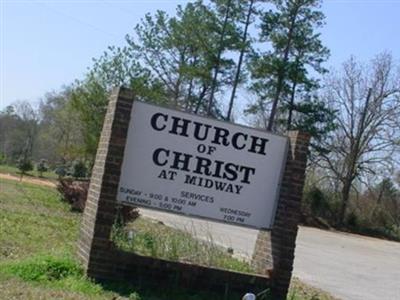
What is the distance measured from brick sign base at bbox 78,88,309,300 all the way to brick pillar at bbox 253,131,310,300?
0.05 ft

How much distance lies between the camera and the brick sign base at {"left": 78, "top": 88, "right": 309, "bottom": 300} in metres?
8.95

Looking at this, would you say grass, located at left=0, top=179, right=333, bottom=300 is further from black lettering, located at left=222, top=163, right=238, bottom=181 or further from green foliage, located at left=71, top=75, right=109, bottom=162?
green foliage, located at left=71, top=75, right=109, bottom=162

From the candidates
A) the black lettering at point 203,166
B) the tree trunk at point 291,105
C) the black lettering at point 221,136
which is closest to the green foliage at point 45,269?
the black lettering at point 203,166

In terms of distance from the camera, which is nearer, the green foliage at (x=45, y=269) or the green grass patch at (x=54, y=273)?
the green grass patch at (x=54, y=273)

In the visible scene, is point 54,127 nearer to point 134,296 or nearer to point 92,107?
point 92,107

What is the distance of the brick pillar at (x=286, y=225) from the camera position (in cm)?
956

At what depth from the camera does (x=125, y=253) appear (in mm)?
8992

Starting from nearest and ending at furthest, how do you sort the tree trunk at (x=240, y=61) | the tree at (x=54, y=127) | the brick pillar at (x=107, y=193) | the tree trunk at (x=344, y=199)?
the brick pillar at (x=107, y=193) → the tree trunk at (x=344, y=199) → the tree trunk at (x=240, y=61) → the tree at (x=54, y=127)

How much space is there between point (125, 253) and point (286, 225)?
243 centimetres

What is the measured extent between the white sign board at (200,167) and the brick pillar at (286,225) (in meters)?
0.13

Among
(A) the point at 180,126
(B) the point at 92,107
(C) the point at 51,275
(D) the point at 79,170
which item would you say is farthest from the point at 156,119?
(D) the point at 79,170

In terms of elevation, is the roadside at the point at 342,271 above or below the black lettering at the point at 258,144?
below

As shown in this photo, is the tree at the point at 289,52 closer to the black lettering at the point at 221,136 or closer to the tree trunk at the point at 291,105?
the tree trunk at the point at 291,105

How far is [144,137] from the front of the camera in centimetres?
930
